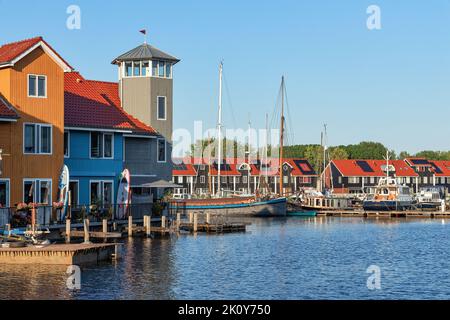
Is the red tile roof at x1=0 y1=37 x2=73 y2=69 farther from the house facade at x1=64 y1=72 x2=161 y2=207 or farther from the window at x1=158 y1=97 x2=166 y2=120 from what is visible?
the window at x1=158 y1=97 x2=166 y2=120

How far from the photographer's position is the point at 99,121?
195 ft

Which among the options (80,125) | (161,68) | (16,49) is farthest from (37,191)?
(161,68)

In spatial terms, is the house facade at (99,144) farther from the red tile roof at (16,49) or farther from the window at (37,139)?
the red tile roof at (16,49)

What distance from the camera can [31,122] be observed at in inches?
2037

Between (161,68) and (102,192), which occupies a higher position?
(161,68)

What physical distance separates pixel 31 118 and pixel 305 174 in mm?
128240

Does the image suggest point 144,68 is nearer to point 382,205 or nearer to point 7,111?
point 7,111

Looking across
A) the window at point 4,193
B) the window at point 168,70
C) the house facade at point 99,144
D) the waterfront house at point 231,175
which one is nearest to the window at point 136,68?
the window at point 168,70

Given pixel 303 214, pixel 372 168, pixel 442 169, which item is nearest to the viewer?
→ pixel 303 214

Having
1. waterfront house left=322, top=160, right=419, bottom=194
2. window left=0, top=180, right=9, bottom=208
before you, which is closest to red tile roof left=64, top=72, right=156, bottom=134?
window left=0, top=180, right=9, bottom=208

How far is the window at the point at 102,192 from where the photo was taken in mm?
58219

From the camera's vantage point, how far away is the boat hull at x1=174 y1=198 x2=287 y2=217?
101125 millimetres
